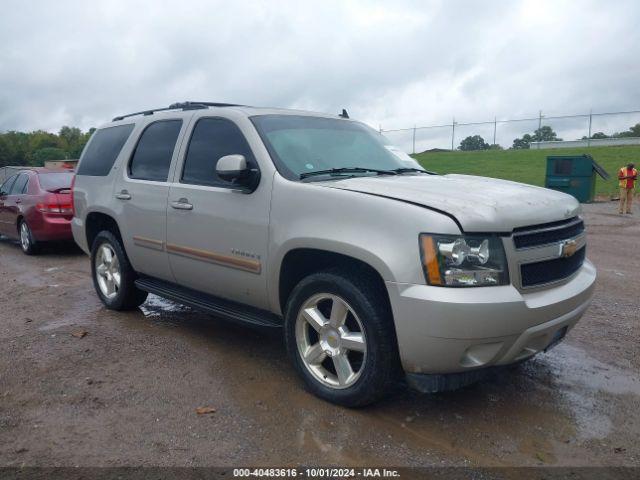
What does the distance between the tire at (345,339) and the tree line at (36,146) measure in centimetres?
8643

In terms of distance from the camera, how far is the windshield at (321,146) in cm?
400

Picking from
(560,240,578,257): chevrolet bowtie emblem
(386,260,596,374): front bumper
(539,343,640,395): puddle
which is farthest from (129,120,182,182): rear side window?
(539,343,640,395): puddle

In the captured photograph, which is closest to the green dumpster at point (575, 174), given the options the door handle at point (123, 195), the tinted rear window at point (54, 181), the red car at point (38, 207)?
the tinted rear window at point (54, 181)

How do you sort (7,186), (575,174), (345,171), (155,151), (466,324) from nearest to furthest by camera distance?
1. (466,324)
2. (345,171)
3. (155,151)
4. (7,186)
5. (575,174)

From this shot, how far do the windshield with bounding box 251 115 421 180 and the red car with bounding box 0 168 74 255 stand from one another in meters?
5.90

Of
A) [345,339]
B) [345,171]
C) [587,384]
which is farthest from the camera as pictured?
[345,171]

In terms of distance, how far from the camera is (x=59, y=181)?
9984 millimetres

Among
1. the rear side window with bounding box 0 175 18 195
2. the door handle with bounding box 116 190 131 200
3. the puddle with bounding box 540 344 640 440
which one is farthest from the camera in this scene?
the rear side window with bounding box 0 175 18 195

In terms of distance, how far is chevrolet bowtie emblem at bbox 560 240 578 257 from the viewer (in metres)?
3.36

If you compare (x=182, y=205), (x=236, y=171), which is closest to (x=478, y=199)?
(x=236, y=171)

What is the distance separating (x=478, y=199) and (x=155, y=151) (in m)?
3.02

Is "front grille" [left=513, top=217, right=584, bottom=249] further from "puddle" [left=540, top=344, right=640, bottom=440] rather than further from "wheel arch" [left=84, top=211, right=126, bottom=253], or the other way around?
"wheel arch" [left=84, top=211, right=126, bottom=253]

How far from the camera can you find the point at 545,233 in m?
3.30

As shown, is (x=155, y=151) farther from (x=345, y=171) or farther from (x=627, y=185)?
(x=627, y=185)
